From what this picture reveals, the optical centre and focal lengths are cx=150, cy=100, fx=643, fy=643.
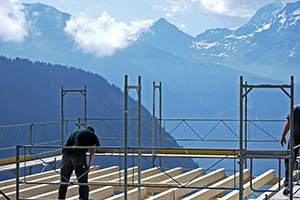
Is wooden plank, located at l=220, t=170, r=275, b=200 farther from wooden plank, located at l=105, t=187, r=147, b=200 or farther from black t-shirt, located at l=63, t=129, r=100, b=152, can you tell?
black t-shirt, located at l=63, t=129, r=100, b=152

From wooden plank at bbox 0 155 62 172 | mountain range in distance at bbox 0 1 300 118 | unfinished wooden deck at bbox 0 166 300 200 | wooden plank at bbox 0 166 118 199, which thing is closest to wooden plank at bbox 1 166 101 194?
unfinished wooden deck at bbox 0 166 300 200

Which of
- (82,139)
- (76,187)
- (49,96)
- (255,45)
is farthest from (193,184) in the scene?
(255,45)

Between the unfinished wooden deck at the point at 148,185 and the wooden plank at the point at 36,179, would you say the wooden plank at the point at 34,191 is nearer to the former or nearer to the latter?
the unfinished wooden deck at the point at 148,185

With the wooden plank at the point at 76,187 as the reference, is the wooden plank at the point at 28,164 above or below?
above

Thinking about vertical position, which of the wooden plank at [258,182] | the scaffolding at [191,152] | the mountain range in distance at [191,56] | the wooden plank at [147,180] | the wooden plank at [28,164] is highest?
the mountain range in distance at [191,56]

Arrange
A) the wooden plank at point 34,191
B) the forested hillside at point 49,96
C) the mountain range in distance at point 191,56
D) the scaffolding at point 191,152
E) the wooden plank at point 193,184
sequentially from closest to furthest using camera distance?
the scaffolding at point 191,152 → the wooden plank at point 34,191 → the wooden plank at point 193,184 → the forested hillside at point 49,96 → the mountain range in distance at point 191,56

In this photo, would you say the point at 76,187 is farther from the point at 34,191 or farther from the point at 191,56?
the point at 191,56

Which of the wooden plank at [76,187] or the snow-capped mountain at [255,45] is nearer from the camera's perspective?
the wooden plank at [76,187]

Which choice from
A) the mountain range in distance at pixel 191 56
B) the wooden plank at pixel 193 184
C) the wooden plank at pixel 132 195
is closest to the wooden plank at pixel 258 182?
the wooden plank at pixel 193 184

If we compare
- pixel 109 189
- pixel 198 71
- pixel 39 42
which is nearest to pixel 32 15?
pixel 39 42

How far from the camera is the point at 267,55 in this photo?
6669 cm

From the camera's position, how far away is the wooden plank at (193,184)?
8852mm

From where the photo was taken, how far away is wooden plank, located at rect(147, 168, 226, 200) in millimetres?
8852

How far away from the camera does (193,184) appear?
33.6 ft
